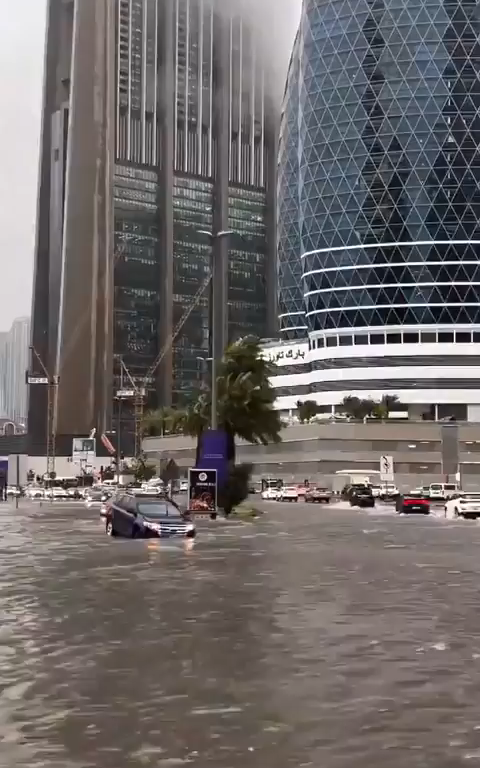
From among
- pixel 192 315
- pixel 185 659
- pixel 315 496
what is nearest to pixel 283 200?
pixel 192 315

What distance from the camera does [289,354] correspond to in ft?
525

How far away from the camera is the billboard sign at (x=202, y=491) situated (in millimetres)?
47688

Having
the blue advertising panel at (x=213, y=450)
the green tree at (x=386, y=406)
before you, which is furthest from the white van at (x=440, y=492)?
the blue advertising panel at (x=213, y=450)

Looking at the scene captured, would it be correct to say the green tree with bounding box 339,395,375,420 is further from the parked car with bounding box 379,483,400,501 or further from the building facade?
the parked car with bounding box 379,483,400,501

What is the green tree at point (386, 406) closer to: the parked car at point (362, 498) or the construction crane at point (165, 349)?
the parked car at point (362, 498)

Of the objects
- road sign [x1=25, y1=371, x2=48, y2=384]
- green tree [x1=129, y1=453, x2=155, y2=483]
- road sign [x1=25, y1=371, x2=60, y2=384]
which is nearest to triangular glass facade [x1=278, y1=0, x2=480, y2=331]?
green tree [x1=129, y1=453, x2=155, y2=483]

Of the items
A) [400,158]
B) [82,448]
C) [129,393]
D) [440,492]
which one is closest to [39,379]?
[129,393]

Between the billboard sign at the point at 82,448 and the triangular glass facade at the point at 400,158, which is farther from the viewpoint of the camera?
the triangular glass facade at the point at 400,158

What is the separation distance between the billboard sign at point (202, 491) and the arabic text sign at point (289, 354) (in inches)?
4192

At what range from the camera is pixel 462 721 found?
879 cm

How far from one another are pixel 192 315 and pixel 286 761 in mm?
188479

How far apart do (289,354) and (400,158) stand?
37.2 meters

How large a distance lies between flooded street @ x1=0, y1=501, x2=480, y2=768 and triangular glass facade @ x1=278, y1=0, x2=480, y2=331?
111m

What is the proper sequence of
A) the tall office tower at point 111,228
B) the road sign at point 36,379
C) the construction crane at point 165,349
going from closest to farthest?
the road sign at point 36,379 → the tall office tower at point 111,228 → the construction crane at point 165,349
